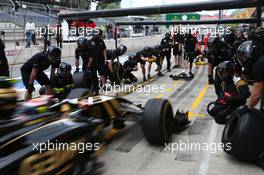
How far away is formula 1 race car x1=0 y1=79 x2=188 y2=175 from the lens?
3.04m

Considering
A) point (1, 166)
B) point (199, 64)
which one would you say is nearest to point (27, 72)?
point (1, 166)

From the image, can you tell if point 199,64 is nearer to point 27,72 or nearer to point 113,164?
point 27,72

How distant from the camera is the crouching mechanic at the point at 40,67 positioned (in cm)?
621

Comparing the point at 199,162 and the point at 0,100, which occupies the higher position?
the point at 0,100

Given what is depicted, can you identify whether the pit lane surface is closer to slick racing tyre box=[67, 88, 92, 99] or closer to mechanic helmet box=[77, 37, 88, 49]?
slick racing tyre box=[67, 88, 92, 99]

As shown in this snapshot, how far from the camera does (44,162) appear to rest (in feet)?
10.2

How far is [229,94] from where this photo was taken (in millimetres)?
6246

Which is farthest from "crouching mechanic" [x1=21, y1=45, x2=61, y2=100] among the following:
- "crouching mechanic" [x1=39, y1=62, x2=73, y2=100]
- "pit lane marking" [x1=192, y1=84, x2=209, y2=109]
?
"pit lane marking" [x1=192, y1=84, x2=209, y2=109]

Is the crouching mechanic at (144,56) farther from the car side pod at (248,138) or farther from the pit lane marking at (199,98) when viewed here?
the car side pod at (248,138)

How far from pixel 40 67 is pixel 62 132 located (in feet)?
11.2

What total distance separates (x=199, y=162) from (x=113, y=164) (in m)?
1.12

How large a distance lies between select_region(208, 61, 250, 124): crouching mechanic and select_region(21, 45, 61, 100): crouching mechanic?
10.1 ft

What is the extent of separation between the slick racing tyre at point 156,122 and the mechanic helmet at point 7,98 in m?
1.92

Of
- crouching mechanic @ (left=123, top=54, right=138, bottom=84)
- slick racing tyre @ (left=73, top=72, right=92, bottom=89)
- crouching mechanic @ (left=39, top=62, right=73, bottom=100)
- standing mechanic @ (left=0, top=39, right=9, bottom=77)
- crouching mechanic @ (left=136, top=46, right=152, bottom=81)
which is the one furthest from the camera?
crouching mechanic @ (left=136, top=46, right=152, bottom=81)
